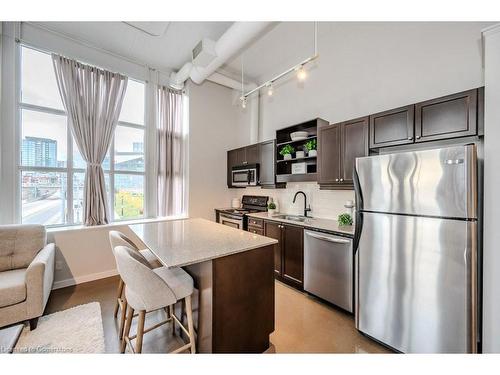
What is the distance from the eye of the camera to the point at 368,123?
234 cm

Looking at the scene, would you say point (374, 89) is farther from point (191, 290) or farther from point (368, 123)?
point (191, 290)

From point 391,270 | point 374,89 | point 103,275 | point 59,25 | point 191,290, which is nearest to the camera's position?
point 191,290

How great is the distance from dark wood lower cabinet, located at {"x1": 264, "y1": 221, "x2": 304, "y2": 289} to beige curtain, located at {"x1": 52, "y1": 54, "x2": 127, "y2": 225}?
2.74 meters

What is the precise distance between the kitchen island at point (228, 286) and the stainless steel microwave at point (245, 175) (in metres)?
2.17

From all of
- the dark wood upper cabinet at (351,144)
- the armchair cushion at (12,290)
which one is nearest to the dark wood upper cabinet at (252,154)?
the dark wood upper cabinet at (351,144)

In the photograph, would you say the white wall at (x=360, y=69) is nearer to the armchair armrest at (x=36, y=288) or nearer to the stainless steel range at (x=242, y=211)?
the stainless steel range at (x=242, y=211)

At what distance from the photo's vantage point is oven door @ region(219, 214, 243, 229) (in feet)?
12.0

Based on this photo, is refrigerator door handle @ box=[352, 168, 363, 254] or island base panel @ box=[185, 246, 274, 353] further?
refrigerator door handle @ box=[352, 168, 363, 254]

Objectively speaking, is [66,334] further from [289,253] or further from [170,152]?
[170,152]

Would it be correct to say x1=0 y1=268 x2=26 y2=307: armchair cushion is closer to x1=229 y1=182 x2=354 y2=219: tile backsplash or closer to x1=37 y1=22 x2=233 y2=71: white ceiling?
x1=37 y1=22 x2=233 y2=71: white ceiling

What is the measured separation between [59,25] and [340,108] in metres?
4.16

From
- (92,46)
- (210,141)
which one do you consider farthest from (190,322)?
(92,46)

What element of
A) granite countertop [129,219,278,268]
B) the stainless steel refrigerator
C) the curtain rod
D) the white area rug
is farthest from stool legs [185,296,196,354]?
the curtain rod
